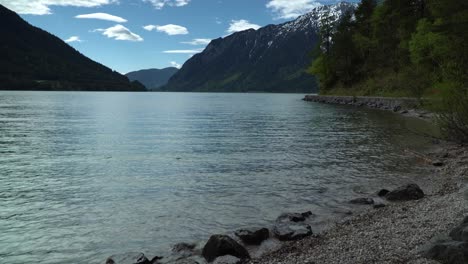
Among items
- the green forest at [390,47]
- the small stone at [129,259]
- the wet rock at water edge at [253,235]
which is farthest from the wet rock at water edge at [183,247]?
the green forest at [390,47]

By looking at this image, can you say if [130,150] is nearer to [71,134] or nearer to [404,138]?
[71,134]

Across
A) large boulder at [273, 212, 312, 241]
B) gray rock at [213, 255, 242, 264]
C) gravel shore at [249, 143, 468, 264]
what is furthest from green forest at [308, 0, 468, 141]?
gray rock at [213, 255, 242, 264]

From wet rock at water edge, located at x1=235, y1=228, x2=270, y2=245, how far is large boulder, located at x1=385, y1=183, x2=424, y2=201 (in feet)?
24.5

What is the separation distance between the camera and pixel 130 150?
35.1 metres

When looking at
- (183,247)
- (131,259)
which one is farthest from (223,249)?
(131,259)

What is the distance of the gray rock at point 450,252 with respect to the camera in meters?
9.10

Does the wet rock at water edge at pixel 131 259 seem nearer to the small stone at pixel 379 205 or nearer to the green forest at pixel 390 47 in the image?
the small stone at pixel 379 205

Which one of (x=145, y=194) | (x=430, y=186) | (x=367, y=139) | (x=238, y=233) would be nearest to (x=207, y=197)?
(x=145, y=194)

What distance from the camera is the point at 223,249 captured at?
1275cm

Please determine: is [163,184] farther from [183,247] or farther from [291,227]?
[291,227]

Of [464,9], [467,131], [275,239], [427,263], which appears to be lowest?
[275,239]

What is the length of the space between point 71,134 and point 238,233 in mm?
36683

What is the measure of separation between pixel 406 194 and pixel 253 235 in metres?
8.48

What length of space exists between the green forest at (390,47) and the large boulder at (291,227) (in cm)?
3595
